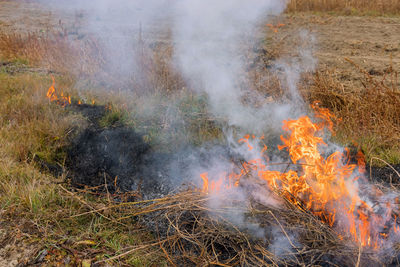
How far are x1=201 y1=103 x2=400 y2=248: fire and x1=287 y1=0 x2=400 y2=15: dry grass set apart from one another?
1002 cm

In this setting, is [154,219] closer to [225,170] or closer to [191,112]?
[225,170]

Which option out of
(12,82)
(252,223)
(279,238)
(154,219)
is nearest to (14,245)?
(154,219)

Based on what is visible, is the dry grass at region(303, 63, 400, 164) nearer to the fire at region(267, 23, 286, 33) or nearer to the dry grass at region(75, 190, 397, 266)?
the dry grass at region(75, 190, 397, 266)

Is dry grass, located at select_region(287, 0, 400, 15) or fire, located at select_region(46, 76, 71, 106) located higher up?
dry grass, located at select_region(287, 0, 400, 15)

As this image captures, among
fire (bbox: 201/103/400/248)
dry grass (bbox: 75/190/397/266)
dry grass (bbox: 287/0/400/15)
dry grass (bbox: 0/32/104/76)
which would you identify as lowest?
dry grass (bbox: 75/190/397/266)

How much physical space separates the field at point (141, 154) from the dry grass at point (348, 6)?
4406 millimetres

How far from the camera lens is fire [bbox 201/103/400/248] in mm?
2639

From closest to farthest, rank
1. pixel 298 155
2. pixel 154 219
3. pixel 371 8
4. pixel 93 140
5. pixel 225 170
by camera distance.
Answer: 1. pixel 154 219
2. pixel 298 155
3. pixel 225 170
4. pixel 93 140
5. pixel 371 8

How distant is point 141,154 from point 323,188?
2.16 m

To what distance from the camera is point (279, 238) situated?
8.52 ft

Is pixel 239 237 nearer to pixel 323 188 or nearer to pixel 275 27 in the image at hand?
pixel 323 188

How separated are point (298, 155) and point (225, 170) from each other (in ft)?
2.70

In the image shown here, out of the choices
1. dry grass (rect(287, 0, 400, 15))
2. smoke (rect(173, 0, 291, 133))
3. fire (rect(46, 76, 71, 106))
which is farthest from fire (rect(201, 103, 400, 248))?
dry grass (rect(287, 0, 400, 15))

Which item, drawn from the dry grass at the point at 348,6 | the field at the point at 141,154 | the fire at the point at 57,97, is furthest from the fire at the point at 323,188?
the dry grass at the point at 348,6
